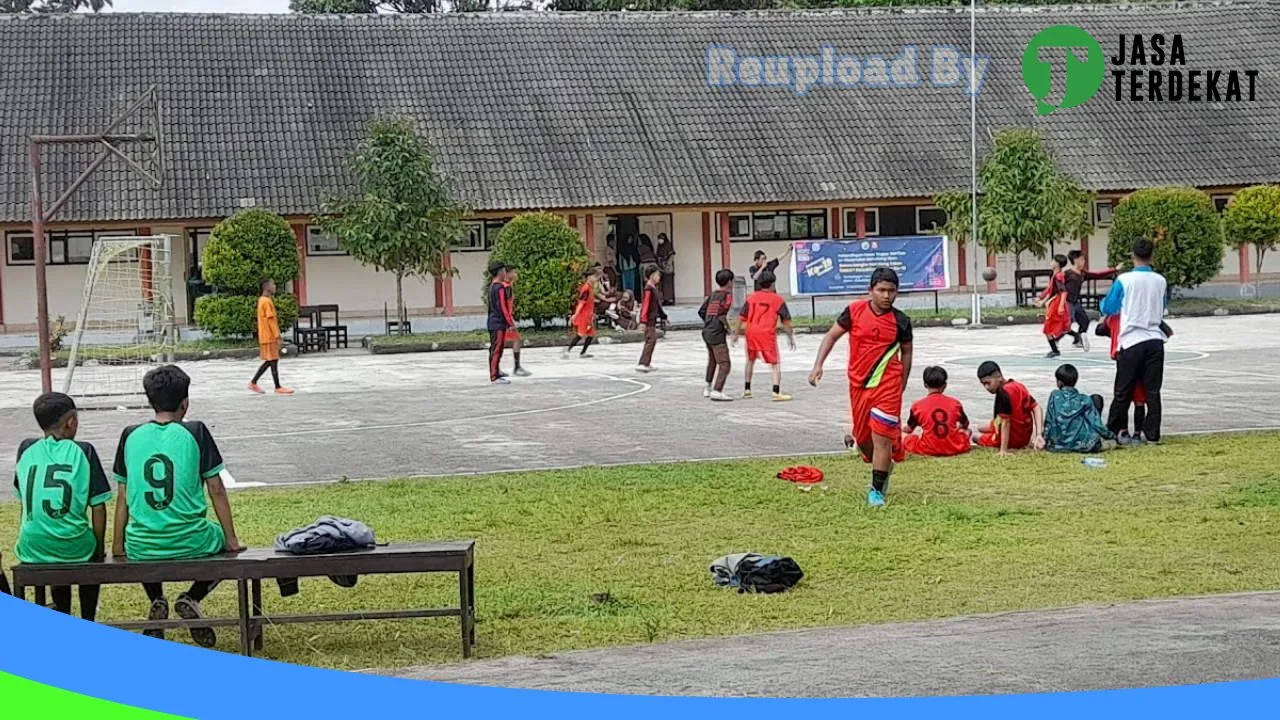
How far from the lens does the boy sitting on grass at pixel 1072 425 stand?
15.5m

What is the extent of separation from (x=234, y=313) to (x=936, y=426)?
22229mm

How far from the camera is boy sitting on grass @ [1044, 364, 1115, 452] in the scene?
51.0ft

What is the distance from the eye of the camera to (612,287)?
131 ft

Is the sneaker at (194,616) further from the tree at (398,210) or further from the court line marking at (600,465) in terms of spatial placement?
the tree at (398,210)

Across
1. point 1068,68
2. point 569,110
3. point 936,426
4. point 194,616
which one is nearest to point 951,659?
point 194,616

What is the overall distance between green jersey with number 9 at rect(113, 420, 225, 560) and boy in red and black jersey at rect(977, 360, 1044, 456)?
855cm

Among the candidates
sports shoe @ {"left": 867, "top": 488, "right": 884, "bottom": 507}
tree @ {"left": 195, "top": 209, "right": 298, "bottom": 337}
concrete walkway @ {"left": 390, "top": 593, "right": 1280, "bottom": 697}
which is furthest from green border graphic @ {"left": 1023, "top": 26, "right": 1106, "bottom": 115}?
concrete walkway @ {"left": 390, "top": 593, "right": 1280, "bottom": 697}

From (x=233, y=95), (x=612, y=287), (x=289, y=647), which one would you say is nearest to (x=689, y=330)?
(x=612, y=287)

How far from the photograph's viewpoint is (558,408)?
21.2m

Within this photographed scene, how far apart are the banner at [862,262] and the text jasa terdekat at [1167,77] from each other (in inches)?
383

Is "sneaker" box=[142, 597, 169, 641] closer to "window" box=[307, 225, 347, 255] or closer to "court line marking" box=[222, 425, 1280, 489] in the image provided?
"court line marking" box=[222, 425, 1280, 489]

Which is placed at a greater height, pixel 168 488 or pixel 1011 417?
pixel 168 488

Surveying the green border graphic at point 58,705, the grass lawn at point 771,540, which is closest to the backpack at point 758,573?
the grass lawn at point 771,540

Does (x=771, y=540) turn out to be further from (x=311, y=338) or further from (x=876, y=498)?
(x=311, y=338)
